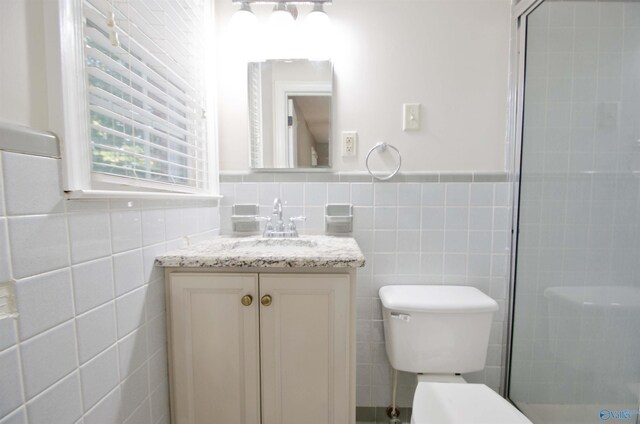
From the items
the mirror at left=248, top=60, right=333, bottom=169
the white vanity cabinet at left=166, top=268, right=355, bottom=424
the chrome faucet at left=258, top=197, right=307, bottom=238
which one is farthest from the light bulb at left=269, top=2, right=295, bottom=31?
the white vanity cabinet at left=166, top=268, right=355, bottom=424

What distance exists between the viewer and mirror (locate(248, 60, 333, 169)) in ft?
4.04

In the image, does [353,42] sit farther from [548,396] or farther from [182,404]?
[548,396]

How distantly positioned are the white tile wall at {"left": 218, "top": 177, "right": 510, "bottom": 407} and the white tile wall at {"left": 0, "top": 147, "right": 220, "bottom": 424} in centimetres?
67

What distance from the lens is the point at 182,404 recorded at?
33.6 inches

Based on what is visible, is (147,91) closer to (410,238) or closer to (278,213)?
(278,213)

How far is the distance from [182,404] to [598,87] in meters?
1.80

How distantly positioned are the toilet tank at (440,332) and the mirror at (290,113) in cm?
73

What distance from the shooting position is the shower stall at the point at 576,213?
896 mm

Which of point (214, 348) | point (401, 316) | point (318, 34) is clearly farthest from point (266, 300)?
point (318, 34)

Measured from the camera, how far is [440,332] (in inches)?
40.9

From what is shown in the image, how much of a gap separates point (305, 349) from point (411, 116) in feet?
3.48

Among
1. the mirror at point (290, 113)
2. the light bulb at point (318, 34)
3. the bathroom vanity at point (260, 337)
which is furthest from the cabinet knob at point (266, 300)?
the light bulb at point (318, 34)

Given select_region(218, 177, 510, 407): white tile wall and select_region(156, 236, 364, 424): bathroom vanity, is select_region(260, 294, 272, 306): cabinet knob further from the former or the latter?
select_region(218, 177, 510, 407): white tile wall

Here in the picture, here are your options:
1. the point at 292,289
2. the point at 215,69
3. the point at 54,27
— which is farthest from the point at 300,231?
the point at 54,27
